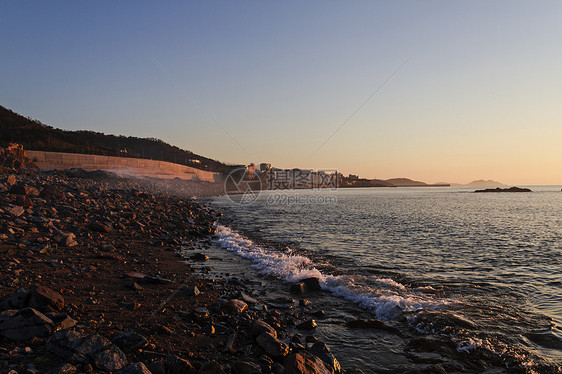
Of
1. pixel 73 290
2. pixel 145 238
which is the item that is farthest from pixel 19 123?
pixel 73 290

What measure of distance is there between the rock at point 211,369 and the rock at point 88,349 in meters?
1.06

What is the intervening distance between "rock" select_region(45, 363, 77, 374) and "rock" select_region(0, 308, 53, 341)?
1.06 metres

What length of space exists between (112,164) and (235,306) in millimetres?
68636

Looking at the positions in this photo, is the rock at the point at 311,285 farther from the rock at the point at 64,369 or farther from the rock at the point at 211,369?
the rock at the point at 64,369

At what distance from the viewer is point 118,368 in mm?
4137

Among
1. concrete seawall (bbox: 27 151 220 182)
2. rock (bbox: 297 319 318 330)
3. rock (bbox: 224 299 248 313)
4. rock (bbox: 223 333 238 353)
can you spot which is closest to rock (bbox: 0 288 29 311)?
rock (bbox: 223 333 238 353)

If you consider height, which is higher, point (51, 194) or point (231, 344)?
point (51, 194)

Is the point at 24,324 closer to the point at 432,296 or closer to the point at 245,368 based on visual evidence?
the point at 245,368

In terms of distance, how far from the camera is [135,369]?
4.04 meters

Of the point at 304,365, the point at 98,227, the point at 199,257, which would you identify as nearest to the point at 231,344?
the point at 304,365

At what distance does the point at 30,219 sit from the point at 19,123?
97.9 m

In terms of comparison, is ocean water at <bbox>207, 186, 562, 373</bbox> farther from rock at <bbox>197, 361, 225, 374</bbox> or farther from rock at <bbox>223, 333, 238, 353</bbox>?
rock at <bbox>197, 361, 225, 374</bbox>

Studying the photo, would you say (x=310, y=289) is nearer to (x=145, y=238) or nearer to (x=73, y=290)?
(x=73, y=290)

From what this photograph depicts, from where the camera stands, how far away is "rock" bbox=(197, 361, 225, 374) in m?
4.49
